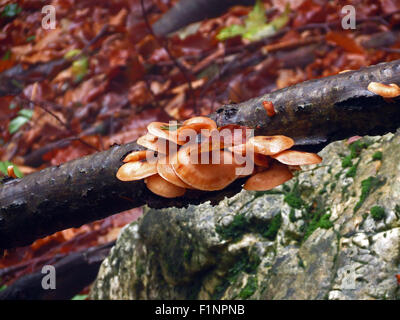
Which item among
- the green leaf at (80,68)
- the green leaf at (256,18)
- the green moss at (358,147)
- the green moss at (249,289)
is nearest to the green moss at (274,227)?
the green moss at (249,289)

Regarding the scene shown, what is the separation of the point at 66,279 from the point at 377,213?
3.27m

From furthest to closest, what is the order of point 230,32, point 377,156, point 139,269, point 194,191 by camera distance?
1. point 230,32
2. point 139,269
3. point 377,156
4. point 194,191

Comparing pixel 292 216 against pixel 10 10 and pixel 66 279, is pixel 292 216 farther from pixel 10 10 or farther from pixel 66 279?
pixel 10 10

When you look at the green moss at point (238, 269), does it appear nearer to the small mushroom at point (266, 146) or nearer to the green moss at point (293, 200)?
the green moss at point (293, 200)

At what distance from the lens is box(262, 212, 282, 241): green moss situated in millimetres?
2479

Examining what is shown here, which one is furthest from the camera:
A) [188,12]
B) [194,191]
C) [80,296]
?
[188,12]

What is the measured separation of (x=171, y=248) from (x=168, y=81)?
127 inches

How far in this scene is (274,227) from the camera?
8.14ft

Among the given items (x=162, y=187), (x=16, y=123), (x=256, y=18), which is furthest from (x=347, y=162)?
(x=16, y=123)

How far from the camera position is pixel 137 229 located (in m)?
3.18
